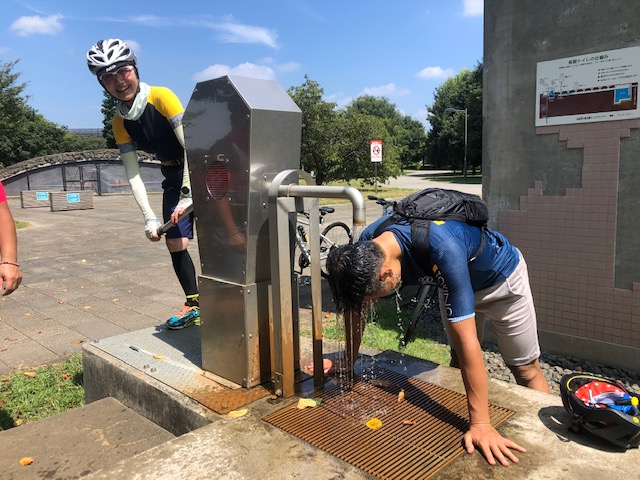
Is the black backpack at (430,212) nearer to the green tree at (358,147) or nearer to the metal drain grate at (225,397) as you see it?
the metal drain grate at (225,397)

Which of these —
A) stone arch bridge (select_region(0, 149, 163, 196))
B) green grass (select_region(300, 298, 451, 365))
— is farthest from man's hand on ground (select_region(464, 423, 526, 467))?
stone arch bridge (select_region(0, 149, 163, 196))

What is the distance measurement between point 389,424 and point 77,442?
66.2 inches

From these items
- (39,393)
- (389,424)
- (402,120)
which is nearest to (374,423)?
(389,424)

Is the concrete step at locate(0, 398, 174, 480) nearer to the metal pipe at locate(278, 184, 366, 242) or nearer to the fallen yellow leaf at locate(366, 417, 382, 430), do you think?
the fallen yellow leaf at locate(366, 417, 382, 430)

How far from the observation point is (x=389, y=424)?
8.40ft

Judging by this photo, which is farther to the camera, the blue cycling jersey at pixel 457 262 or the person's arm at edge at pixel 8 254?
the person's arm at edge at pixel 8 254

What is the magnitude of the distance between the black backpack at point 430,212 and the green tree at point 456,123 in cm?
4386

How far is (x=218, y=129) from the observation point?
9.22ft

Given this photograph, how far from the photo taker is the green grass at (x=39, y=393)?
12.1ft

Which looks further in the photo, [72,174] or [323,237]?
[72,174]

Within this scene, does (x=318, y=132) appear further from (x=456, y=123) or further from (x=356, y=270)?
(x=456, y=123)

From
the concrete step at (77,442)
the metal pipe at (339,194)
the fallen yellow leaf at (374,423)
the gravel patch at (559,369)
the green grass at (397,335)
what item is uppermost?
the metal pipe at (339,194)

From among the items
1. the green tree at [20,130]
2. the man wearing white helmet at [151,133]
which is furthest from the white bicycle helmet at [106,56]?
the green tree at [20,130]

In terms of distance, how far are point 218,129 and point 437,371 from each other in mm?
1890
